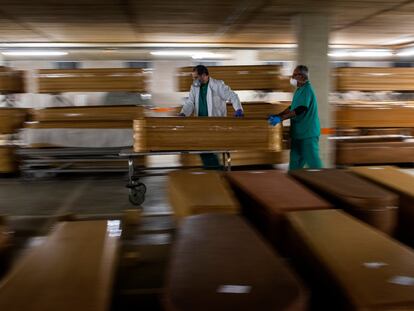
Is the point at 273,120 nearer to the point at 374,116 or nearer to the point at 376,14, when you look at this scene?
the point at 376,14

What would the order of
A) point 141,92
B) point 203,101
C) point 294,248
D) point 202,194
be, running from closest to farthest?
1. point 294,248
2. point 202,194
3. point 203,101
4. point 141,92

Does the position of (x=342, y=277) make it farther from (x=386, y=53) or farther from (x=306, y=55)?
(x=386, y=53)

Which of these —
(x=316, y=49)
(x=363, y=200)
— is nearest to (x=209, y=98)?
(x=316, y=49)

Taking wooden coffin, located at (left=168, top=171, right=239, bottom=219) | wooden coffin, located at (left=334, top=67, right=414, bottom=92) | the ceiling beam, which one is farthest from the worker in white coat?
wooden coffin, located at (left=168, top=171, right=239, bottom=219)

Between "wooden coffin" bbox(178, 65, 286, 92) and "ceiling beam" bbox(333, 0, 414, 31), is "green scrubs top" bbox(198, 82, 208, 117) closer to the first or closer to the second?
"wooden coffin" bbox(178, 65, 286, 92)

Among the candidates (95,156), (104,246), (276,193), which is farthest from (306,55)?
(104,246)

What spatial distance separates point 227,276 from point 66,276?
48 cm

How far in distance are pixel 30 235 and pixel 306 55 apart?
5.97 metres

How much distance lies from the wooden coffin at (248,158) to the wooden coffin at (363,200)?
550 centimetres

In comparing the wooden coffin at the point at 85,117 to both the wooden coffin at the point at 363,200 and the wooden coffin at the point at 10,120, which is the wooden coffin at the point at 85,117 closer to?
the wooden coffin at the point at 10,120

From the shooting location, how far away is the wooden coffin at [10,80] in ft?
23.8

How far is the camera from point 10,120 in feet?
23.7

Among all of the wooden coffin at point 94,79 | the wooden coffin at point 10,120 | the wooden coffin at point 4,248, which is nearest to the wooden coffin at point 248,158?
the wooden coffin at point 94,79

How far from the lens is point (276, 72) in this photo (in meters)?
7.39
